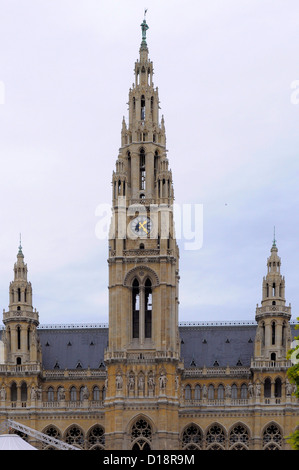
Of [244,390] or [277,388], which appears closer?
[277,388]

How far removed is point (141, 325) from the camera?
134125mm

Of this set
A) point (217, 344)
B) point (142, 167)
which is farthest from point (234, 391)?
point (142, 167)

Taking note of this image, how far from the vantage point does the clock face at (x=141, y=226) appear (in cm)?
13638

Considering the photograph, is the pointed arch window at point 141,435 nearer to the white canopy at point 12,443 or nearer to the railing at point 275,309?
the white canopy at point 12,443

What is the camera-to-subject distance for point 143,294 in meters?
135

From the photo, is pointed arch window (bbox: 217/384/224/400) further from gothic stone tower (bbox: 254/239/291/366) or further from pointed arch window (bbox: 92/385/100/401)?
pointed arch window (bbox: 92/385/100/401)

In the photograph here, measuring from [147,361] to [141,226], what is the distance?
14461 millimetres

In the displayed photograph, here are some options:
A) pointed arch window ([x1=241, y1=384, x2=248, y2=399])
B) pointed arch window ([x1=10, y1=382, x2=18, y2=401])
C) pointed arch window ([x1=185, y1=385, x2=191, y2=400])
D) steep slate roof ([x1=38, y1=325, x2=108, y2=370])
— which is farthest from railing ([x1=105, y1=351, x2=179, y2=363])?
pointed arch window ([x1=10, y1=382, x2=18, y2=401])

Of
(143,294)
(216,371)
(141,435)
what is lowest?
(141,435)

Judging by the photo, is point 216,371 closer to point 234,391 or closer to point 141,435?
point 234,391
